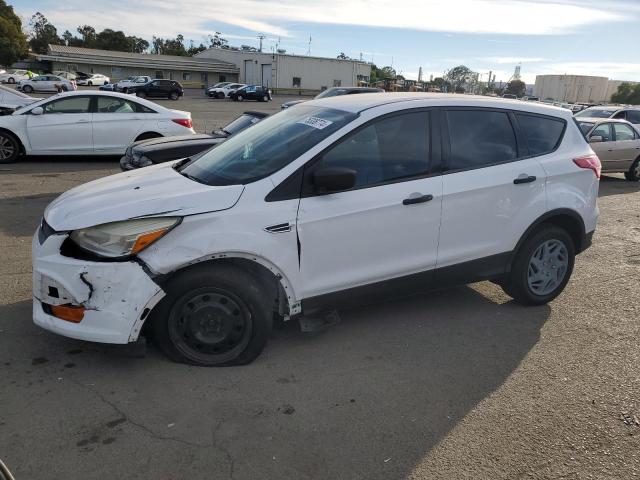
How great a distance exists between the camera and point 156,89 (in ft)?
153

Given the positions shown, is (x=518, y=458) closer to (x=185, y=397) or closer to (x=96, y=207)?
(x=185, y=397)

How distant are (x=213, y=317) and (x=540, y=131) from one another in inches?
127

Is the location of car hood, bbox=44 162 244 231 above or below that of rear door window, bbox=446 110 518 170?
below

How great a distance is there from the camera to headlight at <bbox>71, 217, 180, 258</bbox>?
331 cm

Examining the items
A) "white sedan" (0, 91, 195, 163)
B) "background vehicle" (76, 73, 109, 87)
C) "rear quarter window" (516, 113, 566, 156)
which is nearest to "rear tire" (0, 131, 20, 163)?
"white sedan" (0, 91, 195, 163)

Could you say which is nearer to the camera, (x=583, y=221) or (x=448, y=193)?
(x=448, y=193)

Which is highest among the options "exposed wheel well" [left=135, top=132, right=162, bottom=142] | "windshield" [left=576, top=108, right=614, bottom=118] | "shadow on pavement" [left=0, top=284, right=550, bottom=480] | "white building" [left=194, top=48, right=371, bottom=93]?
"white building" [left=194, top=48, right=371, bottom=93]

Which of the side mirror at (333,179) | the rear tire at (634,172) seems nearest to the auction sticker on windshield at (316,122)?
the side mirror at (333,179)

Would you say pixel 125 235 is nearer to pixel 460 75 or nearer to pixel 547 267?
pixel 547 267

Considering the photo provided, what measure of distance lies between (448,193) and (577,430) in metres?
1.83

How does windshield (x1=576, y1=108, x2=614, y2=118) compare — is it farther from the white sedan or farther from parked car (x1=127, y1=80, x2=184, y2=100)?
parked car (x1=127, y1=80, x2=184, y2=100)

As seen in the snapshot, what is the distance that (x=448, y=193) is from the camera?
4105mm

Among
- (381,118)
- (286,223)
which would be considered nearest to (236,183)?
(286,223)

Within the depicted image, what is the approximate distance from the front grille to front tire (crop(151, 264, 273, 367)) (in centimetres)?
88
